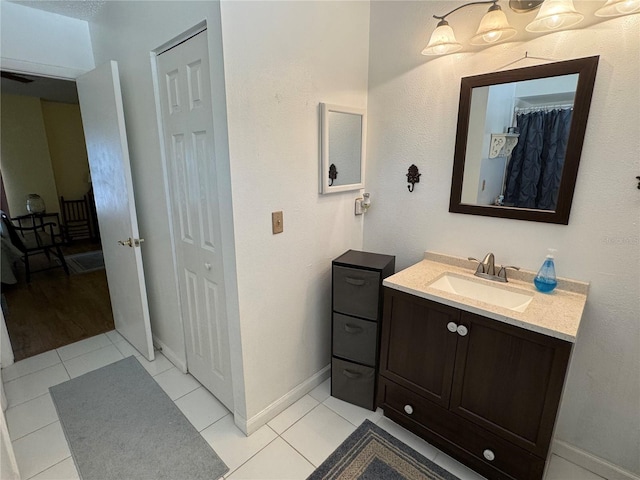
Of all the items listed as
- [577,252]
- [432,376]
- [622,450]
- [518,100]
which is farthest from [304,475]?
[518,100]

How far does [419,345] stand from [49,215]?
242 inches

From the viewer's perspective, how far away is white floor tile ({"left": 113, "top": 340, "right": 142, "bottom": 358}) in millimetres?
2469

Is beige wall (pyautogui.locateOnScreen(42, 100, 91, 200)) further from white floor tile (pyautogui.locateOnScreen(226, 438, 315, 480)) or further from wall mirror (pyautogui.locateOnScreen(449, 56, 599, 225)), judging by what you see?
wall mirror (pyautogui.locateOnScreen(449, 56, 599, 225))

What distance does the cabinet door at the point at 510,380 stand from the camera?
1.21m

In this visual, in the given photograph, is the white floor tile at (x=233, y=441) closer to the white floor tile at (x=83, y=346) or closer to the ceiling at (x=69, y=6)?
the white floor tile at (x=83, y=346)

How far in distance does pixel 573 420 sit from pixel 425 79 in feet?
6.41

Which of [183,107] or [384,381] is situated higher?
[183,107]

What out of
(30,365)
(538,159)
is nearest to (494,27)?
(538,159)

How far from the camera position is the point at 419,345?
1578 mm

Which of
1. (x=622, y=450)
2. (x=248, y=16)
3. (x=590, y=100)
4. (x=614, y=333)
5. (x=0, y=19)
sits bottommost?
(x=622, y=450)

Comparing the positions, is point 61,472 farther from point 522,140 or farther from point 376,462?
point 522,140

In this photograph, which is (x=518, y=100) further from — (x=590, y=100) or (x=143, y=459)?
(x=143, y=459)

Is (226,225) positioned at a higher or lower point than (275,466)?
higher

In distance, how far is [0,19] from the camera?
6.39ft
